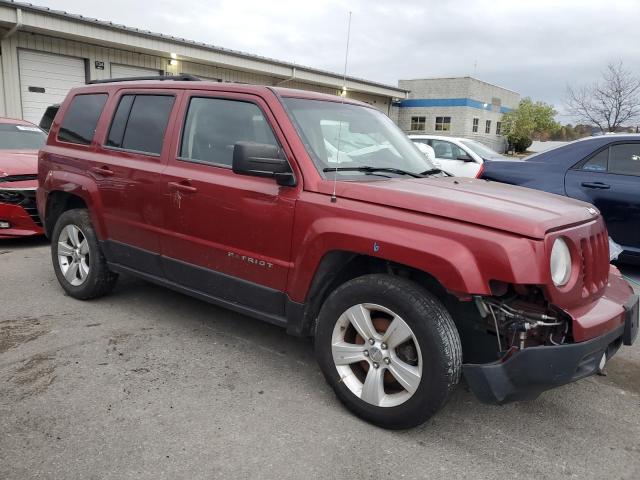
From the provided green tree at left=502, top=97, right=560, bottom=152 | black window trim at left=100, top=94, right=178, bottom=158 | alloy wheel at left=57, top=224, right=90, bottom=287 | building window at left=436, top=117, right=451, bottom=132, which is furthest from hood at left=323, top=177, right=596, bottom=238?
green tree at left=502, top=97, right=560, bottom=152

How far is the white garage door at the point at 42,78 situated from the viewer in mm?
12836

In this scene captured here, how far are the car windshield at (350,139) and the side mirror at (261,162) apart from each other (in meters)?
0.21

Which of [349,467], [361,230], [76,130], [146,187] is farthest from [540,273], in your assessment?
[76,130]

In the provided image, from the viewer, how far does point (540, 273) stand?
2.31 m

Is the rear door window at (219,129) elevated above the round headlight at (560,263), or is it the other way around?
the rear door window at (219,129)

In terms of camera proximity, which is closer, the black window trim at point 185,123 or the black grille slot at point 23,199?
the black window trim at point 185,123

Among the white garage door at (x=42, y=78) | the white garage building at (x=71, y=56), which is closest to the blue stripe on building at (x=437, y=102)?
the white garage building at (x=71, y=56)

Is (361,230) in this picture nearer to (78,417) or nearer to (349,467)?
(349,467)

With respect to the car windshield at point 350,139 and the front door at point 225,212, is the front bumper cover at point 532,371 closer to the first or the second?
the front door at point 225,212

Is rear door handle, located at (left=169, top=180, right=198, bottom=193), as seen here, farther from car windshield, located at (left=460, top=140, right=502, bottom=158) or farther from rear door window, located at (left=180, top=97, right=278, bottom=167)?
car windshield, located at (left=460, top=140, right=502, bottom=158)

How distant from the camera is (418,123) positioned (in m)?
37.7

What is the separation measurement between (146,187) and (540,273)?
2780mm

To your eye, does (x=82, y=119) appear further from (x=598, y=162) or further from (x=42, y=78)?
(x=42, y=78)

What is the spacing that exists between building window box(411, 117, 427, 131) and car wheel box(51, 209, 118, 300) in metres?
34.7
